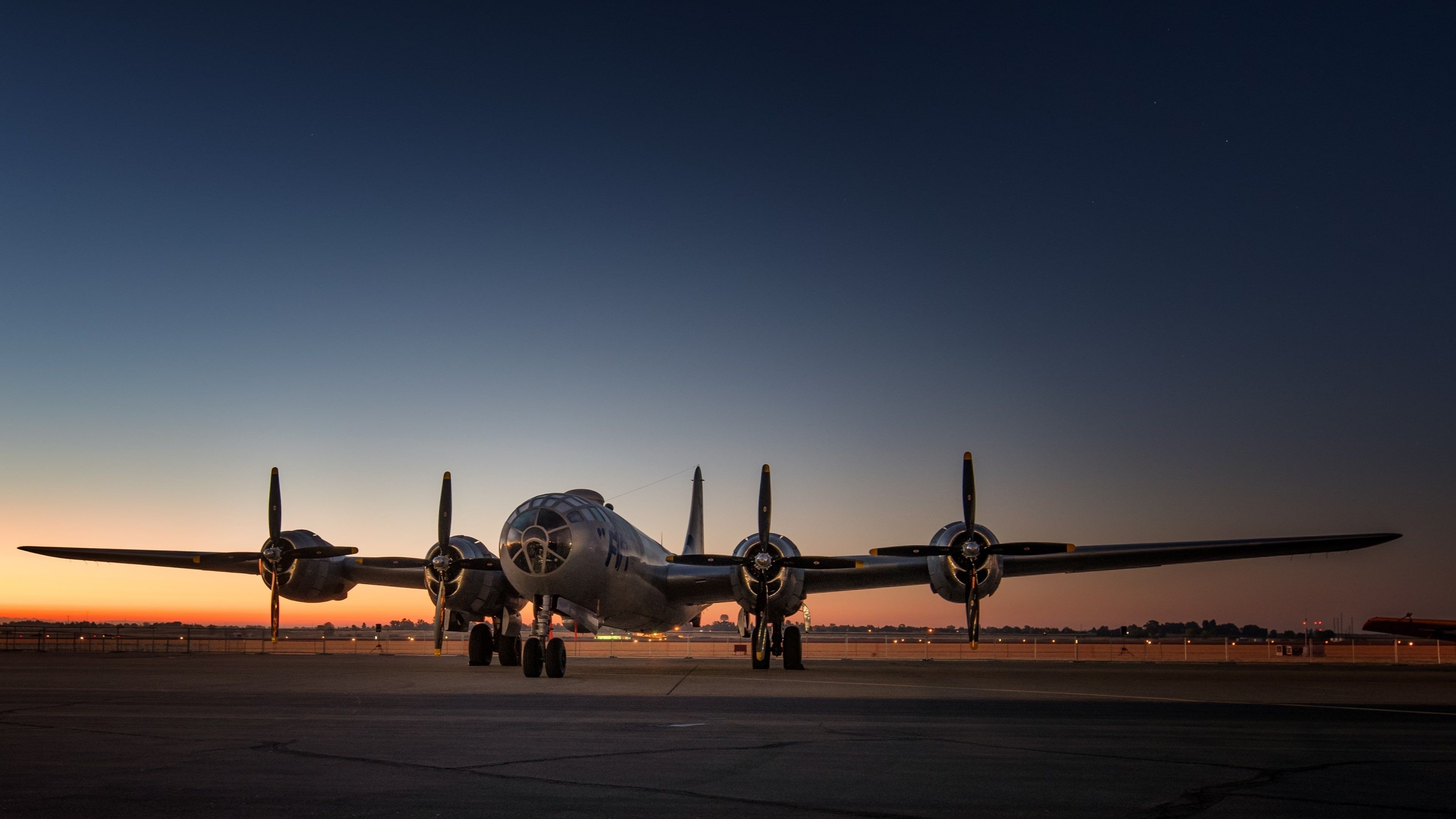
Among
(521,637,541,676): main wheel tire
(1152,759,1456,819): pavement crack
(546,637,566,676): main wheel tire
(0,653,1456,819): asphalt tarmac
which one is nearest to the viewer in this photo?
(1152,759,1456,819): pavement crack

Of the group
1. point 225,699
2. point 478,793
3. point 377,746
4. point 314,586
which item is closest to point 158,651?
point 314,586

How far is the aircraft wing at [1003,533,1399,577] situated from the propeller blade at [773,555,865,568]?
180 inches

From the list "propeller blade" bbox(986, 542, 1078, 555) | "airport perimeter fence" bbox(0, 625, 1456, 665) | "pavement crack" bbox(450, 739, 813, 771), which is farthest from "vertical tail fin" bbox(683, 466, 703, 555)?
"pavement crack" bbox(450, 739, 813, 771)

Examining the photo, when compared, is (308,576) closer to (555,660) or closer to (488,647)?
(488,647)

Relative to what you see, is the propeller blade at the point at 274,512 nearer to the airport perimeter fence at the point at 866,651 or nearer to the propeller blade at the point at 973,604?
the airport perimeter fence at the point at 866,651

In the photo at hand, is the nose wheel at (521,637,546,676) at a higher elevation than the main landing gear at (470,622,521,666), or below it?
higher

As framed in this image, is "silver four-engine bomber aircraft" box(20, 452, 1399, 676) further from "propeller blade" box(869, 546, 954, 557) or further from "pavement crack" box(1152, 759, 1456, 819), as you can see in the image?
"pavement crack" box(1152, 759, 1456, 819)

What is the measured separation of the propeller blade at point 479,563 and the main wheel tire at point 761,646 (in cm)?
730

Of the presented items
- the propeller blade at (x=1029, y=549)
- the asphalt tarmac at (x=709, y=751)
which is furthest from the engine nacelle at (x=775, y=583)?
the asphalt tarmac at (x=709, y=751)

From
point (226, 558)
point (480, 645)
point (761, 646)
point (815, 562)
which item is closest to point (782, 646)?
point (761, 646)

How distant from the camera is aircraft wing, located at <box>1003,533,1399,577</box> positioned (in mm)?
25375

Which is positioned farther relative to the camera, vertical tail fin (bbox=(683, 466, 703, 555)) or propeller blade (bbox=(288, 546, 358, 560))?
vertical tail fin (bbox=(683, 466, 703, 555))

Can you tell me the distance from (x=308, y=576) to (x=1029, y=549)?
831 inches

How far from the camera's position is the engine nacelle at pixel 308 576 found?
94.1 ft
